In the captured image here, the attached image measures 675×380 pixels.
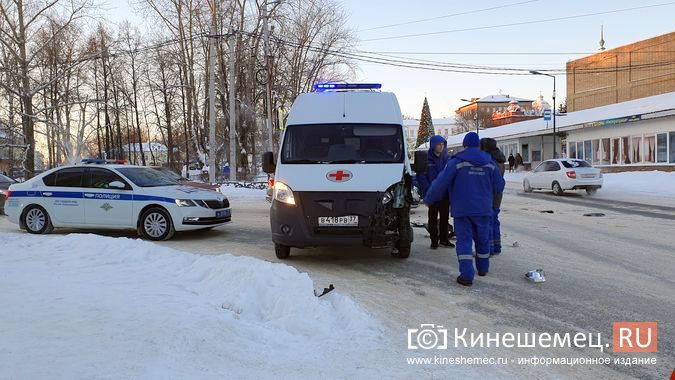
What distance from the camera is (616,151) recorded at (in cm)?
3400

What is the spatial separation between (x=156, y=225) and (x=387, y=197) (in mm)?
5232

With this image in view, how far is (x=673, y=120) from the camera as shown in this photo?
28562 millimetres

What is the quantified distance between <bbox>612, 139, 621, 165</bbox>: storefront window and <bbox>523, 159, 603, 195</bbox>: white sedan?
13.1 meters

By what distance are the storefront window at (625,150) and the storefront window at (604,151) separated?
1582 mm

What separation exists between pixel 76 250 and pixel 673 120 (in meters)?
31.3

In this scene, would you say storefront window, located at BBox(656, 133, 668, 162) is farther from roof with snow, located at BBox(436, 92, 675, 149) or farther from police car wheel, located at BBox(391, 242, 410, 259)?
police car wheel, located at BBox(391, 242, 410, 259)

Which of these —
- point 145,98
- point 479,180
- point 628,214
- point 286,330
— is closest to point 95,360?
point 286,330

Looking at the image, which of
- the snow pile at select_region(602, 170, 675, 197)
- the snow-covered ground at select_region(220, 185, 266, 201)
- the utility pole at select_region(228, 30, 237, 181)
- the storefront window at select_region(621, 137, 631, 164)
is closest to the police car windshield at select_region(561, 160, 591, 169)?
the snow pile at select_region(602, 170, 675, 197)

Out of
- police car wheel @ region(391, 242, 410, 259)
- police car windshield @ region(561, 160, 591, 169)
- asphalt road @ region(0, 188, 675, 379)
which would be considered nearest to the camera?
asphalt road @ region(0, 188, 675, 379)

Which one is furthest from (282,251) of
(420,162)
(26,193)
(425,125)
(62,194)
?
(425,125)

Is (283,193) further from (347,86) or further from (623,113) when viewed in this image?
(623,113)

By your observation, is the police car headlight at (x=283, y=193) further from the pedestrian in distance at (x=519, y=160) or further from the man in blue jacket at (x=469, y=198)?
the pedestrian in distance at (x=519, y=160)

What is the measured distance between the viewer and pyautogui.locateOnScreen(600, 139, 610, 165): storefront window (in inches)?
1377

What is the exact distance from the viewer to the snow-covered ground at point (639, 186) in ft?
70.3
